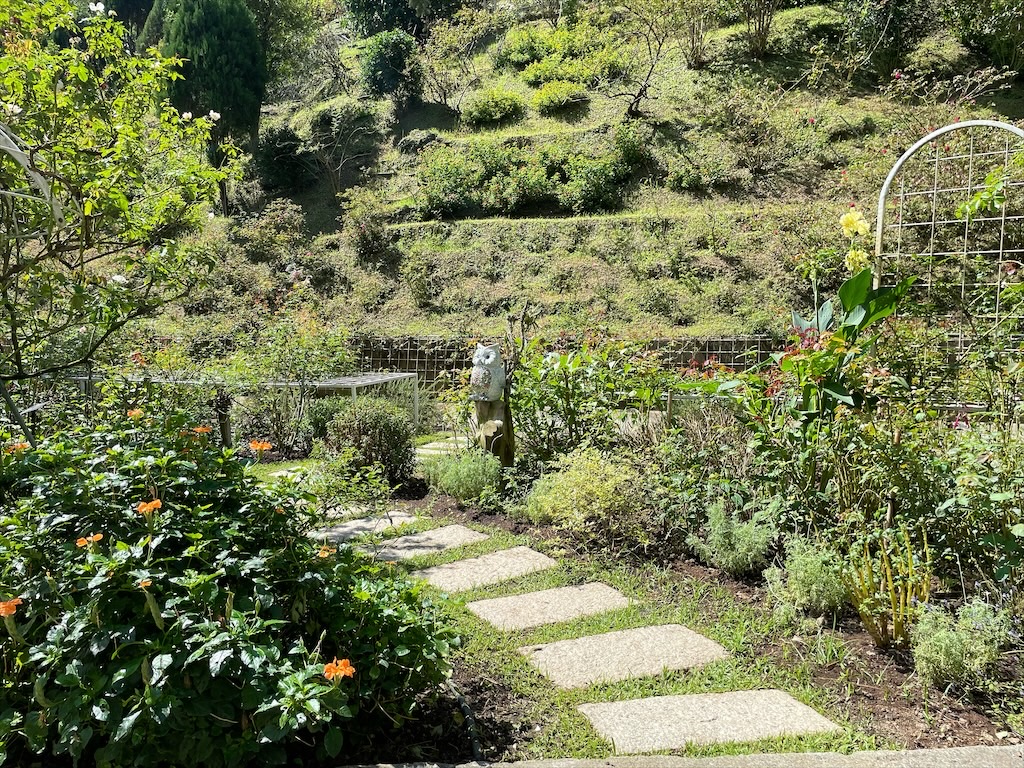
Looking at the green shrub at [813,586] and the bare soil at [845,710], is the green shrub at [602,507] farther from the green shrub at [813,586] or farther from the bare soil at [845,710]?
the bare soil at [845,710]

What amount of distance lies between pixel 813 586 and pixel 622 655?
0.92 meters

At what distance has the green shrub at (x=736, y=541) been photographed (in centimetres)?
383

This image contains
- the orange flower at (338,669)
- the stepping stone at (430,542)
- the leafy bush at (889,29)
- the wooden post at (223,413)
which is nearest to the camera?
the orange flower at (338,669)

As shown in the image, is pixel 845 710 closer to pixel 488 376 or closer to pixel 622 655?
pixel 622 655

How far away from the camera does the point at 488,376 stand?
575 centimetres

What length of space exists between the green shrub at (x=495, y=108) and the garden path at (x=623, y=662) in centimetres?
1697

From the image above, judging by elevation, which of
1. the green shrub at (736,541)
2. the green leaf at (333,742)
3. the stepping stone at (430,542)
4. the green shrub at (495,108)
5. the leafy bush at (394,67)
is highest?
the leafy bush at (394,67)

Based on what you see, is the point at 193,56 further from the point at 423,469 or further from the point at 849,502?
the point at 849,502

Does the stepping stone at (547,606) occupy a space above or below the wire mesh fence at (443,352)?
below

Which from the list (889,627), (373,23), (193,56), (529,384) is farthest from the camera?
(373,23)

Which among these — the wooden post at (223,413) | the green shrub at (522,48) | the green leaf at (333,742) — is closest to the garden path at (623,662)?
the green leaf at (333,742)

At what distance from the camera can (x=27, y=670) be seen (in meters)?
2.16

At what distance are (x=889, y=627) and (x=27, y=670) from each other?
10.3ft

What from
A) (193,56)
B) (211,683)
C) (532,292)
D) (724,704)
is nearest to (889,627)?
(724,704)
